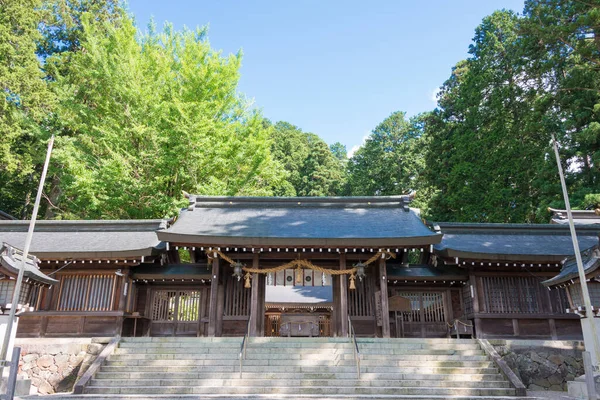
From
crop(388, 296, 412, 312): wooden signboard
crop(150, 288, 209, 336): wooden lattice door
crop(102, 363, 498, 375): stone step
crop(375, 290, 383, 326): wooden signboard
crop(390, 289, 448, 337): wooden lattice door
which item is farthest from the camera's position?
crop(390, 289, 448, 337): wooden lattice door

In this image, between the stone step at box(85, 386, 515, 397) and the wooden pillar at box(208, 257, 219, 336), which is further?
the wooden pillar at box(208, 257, 219, 336)

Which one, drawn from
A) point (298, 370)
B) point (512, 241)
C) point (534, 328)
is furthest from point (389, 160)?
point (298, 370)

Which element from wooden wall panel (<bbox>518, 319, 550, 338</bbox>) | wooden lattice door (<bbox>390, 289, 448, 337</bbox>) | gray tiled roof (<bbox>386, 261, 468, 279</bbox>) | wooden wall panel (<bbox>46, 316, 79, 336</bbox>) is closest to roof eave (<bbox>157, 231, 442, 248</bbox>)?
gray tiled roof (<bbox>386, 261, 468, 279</bbox>)

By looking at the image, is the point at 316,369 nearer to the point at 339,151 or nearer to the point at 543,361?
the point at 543,361

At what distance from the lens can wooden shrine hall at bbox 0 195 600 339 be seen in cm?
1194

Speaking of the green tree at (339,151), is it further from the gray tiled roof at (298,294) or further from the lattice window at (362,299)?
the lattice window at (362,299)

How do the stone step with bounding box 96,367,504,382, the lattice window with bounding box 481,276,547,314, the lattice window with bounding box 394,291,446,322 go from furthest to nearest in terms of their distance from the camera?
the lattice window with bounding box 394,291,446,322 → the lattice window with bounding box 481,276,547,314 → the stone step with bounding box 96,367,504,382

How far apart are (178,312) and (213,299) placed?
2.02 m

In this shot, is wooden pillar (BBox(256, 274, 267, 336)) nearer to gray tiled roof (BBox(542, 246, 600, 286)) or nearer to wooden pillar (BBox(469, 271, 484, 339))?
wooden pillar (BBox(469, 271, 484, 339))

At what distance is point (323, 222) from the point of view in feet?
46.5

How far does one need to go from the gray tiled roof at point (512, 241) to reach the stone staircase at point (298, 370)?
9.77ft

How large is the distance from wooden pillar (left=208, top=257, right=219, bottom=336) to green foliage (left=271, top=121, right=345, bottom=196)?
82.8 feet

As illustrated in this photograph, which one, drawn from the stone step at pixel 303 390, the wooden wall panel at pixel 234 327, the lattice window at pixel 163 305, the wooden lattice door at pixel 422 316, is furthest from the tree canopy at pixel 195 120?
the stone step at pixel 303 390

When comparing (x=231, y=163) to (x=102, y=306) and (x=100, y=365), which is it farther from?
(x=100, y=365)
